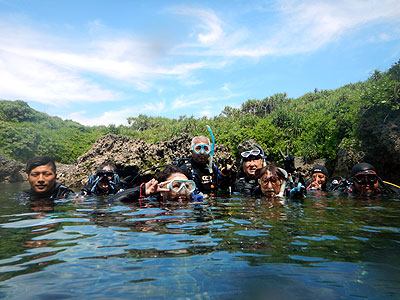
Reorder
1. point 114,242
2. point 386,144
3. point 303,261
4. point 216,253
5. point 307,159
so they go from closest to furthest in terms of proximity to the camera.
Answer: point 303,261 → point 216,253 → point 114,242 → point 386,144 → point 307,159

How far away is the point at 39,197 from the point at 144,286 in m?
5.25

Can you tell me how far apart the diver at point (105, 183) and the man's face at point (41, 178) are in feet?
4.49

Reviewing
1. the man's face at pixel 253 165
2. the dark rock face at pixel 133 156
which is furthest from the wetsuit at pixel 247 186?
the dark rock face at pixel 133 156

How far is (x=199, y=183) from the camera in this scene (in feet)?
23.9

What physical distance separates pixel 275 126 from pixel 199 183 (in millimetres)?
12154

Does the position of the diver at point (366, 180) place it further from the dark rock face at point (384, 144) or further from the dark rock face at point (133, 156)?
the dark rock face at point (133, 156)

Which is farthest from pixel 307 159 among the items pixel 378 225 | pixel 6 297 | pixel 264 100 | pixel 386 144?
pixel 264 100

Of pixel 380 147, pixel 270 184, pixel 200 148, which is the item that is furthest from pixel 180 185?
pixel 380 147

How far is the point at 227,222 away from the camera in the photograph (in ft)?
11.1

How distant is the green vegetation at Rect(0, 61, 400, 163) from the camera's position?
38.5ft

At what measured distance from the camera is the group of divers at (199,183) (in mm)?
4879

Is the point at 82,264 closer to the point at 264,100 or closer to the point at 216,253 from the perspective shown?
the point at 216,253

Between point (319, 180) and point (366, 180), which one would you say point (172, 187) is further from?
point (319, 180)

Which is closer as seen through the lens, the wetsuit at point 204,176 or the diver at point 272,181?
the diver at point 272,181
